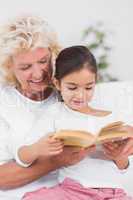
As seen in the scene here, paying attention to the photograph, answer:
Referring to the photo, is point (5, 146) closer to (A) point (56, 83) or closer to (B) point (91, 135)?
(A) point (56, 83)

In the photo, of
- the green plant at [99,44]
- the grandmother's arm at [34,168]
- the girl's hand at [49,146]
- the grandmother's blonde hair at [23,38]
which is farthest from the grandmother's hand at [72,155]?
the green plant at [99,44]

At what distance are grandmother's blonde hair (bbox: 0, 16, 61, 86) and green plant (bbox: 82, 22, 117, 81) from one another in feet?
1.15

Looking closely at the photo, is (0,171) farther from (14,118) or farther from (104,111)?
(104,111)

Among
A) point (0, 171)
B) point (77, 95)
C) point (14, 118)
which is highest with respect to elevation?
point (77, 95)

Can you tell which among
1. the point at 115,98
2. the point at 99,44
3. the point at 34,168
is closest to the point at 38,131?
the point at 34,168

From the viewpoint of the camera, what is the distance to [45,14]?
6.42 ft

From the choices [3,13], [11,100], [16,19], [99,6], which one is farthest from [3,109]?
[99,6]

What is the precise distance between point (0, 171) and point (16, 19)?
562 mm

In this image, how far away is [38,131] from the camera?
155cm

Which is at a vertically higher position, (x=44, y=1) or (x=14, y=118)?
(x=44, y=1)

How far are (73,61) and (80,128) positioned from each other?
0.77 feet

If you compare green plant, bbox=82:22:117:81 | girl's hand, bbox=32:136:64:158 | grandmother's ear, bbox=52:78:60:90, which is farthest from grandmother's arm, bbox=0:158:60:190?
green plant, bbox=82:22:117:81

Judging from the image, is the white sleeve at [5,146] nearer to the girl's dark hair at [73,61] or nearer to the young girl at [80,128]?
the young girl at [80,128]

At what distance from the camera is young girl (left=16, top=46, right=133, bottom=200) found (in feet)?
4.85
